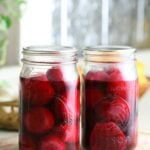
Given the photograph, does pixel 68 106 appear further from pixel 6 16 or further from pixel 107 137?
pixel 6 16

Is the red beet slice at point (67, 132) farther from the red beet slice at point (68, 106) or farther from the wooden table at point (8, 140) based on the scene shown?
the wooden table at point (8, 140)

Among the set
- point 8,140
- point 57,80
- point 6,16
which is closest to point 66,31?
point 6,16

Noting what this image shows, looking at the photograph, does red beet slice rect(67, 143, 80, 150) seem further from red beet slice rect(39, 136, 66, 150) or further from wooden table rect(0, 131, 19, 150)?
wooden table rect(0, 131, 19, 150)

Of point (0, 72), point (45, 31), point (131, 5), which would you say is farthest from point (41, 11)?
point (131, 5)

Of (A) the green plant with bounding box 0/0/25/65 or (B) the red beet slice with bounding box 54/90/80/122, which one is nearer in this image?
(B) the red beet slice with bounding box 54/90/80/122

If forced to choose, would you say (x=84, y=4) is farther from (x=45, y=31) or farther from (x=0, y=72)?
(x=0, y=72)

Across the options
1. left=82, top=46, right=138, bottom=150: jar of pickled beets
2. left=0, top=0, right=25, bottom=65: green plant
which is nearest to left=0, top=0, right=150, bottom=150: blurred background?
left=0, top=0, right=25, bottom=65: green plant

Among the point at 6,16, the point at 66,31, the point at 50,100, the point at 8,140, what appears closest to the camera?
the point at 50,100
